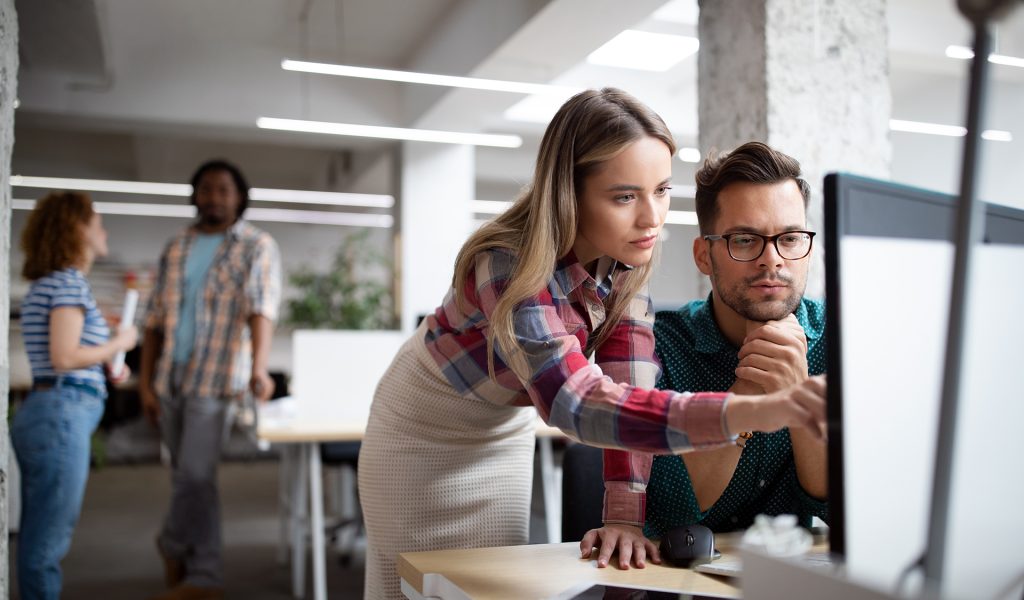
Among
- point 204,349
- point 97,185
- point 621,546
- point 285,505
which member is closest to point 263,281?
point 204,349

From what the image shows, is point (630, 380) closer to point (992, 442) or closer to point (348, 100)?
point (992, 442)

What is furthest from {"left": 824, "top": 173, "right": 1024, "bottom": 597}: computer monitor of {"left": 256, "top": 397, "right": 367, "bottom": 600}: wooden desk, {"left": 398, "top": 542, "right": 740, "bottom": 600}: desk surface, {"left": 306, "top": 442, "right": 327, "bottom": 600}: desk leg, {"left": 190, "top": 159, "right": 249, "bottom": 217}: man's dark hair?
{"left": 190, "top": 159, "right": 249, "bottom": 217}: man's dark hair

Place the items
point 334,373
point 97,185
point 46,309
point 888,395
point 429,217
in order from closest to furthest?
point 888,395 → point 46,309 → point 334,373 → point 429,217 → point 97,185

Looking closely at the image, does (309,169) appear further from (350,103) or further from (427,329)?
(427,329)

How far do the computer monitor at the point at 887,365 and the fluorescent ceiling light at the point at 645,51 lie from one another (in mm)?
5639

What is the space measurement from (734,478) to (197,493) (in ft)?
7.94

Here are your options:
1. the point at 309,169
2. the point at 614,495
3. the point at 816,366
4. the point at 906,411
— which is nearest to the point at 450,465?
the point at 614,495

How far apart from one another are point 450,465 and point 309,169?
10.00m

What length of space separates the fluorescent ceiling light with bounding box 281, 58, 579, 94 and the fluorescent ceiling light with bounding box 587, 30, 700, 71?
81 centimetres

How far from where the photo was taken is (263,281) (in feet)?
10.9

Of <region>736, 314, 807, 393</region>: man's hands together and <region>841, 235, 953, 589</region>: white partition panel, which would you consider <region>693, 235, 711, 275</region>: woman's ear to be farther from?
<region>841, 235, 953, 589</region>: white partition panel

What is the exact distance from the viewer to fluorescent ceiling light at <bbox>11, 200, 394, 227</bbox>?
1045cm

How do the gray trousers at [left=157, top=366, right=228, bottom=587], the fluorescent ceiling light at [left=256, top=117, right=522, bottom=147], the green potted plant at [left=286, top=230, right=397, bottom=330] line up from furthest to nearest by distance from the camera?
the green potted plant at [left=286, top=230, right=397, bottom=330]
the fluorescent ceiling light at [left=256, top=117, right=522, bottom=147]
the gray trousers at [left=157, top=366, right=228, bottom=587]

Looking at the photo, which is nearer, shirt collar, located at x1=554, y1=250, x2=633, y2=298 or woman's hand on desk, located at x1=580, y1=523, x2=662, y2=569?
woman's hand on desk, located at x1=580, y1=523, x2=662, y2=569
